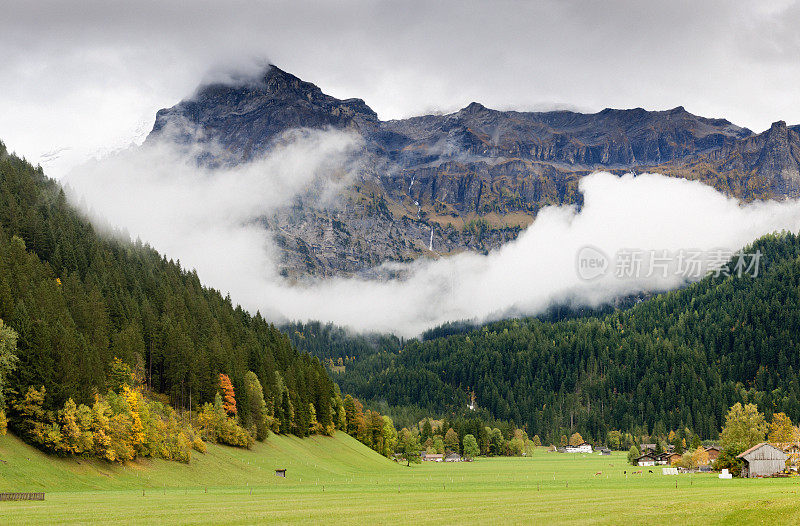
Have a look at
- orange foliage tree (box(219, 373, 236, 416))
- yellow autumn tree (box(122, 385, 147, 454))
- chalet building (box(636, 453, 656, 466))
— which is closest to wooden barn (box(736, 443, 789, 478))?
chalet building (box(636, 453, 656, 466))

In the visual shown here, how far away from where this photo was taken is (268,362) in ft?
504

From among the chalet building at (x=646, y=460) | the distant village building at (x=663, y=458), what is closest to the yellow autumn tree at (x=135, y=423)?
the distant village building at (x=663, y=458)

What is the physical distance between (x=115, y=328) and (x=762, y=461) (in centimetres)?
10490

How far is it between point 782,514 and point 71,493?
61.3 meters

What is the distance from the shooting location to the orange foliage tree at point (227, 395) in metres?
127

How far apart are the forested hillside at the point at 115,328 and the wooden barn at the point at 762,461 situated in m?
80.4

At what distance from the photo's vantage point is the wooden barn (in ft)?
381

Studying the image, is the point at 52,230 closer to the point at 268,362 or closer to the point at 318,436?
the point at 268,362

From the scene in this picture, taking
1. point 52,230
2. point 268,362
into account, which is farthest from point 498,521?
point 52,230

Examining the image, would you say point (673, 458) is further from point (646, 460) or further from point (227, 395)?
point (227, 395)

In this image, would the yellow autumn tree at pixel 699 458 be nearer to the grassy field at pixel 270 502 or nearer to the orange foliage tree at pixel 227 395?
the grassy field at pixel 270 502

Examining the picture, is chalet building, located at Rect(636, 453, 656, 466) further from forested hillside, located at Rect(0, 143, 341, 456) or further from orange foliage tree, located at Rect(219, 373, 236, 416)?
orange foliage tree, located at Rect(219, 373, 236, 416)

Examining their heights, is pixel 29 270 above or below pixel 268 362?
above

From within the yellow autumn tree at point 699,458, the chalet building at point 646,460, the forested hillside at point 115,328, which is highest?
the forested hillside at point 115,328
